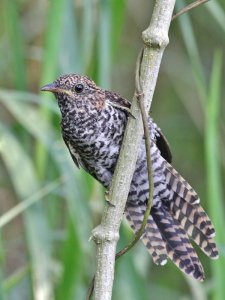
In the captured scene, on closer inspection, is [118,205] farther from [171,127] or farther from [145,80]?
[171,127]

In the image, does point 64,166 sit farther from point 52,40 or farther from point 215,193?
point 215,193

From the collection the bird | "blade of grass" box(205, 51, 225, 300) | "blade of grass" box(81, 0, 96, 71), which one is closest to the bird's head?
the bird

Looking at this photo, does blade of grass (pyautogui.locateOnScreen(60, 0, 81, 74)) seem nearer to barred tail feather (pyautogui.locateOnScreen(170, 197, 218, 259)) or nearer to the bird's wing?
the bird's wing

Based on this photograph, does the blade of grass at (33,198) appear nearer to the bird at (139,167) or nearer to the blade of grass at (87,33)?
the bird at (139,167)

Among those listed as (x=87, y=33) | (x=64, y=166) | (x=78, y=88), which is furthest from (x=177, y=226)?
(x=87, y=33)

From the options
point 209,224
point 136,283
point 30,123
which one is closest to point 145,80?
point 209,224

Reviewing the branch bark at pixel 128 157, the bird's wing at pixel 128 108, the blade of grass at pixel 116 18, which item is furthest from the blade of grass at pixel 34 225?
the branch bark at pixel 128 157
